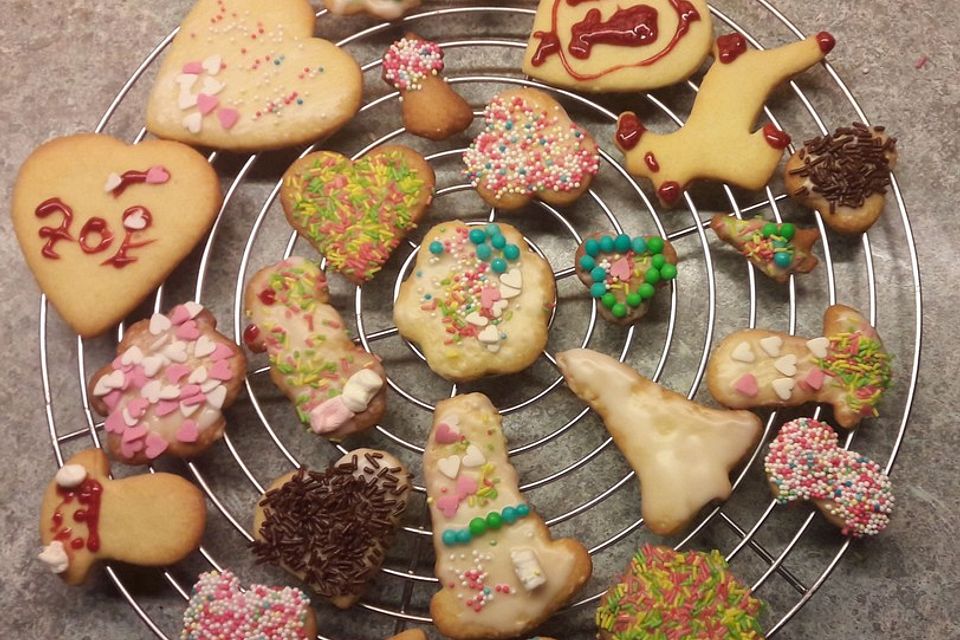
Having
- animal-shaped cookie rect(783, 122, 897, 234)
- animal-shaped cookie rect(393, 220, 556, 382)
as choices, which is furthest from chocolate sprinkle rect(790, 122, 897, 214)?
animal-shaped cookie rect(393, 220, 556, 382)

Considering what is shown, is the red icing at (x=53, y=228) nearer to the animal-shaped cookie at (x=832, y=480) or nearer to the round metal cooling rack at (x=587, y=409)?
the round metal cooling rack at (x=587, y=409)

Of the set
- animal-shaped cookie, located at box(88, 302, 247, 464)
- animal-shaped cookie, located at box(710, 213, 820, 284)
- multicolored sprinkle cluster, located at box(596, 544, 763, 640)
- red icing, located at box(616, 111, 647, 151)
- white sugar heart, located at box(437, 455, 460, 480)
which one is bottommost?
multicolored sprinkle cluster, located at box(596, 544, 763, 640)

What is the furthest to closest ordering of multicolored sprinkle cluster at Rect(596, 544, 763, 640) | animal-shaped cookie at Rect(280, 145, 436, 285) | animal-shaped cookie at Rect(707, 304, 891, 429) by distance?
animal-shaped cookie at Rect(280, 145, 436, 285)
animal-shaped cookie at Rect(707, 304, 891, 429)
multicolored sprinkle cluster at Rect(596, 544, 763, 640)

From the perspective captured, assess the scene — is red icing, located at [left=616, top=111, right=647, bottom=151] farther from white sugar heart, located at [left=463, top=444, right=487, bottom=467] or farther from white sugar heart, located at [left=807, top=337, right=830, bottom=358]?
white sugar heart, located at [left=463, top=444, right=487, bottom=467]

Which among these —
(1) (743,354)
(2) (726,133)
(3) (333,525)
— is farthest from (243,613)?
(2) (726,133)

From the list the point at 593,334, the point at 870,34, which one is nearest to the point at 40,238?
the point at 593,334
